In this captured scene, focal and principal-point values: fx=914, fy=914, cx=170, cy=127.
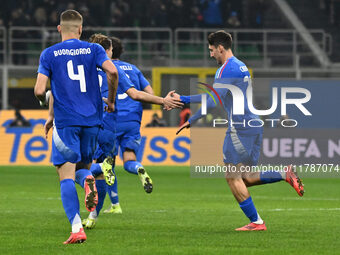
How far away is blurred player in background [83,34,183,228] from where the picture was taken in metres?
10.4

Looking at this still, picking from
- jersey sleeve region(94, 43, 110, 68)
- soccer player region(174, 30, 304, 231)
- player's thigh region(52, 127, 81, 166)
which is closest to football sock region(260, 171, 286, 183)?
soccer player region(174, 30, 304, 231)

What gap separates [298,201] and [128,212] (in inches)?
135

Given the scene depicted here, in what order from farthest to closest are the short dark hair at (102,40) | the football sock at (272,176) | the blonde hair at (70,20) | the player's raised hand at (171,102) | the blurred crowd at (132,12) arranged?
the blurred crowd at (132,12) < the short dark hair at (102,40) < the football sock at (272,176) < the player's raised hand at (171,102) < the blonde hair at (70,20)

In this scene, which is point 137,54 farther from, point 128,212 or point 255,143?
point 255,143

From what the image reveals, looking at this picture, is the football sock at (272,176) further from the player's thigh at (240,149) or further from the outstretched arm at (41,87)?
the outstretched arm at (41,87)

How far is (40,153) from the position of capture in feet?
79.4

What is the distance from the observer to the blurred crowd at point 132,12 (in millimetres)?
31391

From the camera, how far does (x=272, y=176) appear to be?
32.0 feet

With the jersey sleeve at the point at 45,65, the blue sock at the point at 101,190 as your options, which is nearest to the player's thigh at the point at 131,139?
the blue sock at the point at 101,190

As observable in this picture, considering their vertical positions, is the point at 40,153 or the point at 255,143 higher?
the point at 255,143

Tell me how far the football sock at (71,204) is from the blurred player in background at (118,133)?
1.42 m

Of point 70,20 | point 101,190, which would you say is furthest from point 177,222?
point 70,20

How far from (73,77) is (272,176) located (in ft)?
8.46

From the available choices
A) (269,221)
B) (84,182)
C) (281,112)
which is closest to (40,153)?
(281,112)
